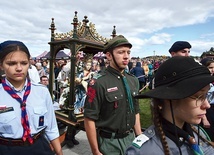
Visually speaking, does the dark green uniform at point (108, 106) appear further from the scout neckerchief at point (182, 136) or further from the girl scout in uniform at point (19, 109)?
the scout neckerchief at point (182, 136)

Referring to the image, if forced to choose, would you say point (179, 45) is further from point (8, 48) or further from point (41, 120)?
point (8, 48)

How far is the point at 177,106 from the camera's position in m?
1.10

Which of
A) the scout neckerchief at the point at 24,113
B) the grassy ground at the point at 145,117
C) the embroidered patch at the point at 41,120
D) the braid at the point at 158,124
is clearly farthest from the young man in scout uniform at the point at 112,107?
the grassy ground at the point at 145,117

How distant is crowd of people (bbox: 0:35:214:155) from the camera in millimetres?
1061

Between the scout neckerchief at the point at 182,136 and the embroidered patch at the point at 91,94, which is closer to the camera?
the scout neckerchief at the point at 182,136

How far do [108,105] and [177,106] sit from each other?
1201 millimetres

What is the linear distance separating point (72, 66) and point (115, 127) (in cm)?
241

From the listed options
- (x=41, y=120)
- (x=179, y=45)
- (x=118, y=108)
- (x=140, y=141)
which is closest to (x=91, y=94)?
(x=118, y=108)

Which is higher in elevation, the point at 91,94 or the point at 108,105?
the point at 91,94

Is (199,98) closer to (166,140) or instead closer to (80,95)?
(166,140)

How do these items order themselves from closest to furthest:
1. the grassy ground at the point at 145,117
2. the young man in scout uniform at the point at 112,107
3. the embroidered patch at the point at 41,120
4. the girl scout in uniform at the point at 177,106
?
1. the girl scout in uniform at the point at 177,106
2. the embroidered patch at the point at 41,120
3. the young man in scout uniform at the point at 112,107
4. the grassy ground at the point at 145,117

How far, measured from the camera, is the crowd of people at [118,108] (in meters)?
1.06

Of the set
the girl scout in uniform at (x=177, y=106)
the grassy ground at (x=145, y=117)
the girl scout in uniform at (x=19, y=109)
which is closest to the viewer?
the girl scout in uniform at (x=177, y=106)

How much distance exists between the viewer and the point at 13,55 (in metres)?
1.87
